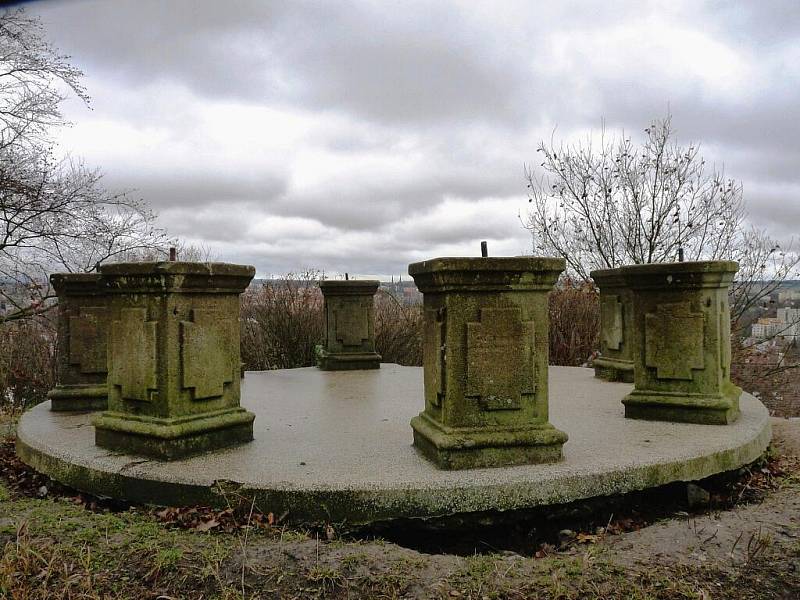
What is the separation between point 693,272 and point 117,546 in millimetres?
4625

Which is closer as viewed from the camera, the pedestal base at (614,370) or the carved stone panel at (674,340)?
the carved stone panel at (674,340)

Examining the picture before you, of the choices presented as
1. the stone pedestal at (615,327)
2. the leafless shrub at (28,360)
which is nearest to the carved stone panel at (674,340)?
the stone pedestal at (615,327)

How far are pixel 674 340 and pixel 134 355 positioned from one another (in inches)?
171

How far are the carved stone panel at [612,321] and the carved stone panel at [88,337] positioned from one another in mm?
5789

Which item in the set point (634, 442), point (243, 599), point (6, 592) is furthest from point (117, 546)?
point (634, 442)

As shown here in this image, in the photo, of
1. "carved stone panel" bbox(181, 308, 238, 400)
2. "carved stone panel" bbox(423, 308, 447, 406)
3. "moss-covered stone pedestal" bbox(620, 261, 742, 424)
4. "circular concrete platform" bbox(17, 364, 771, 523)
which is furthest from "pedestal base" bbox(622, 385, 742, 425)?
"carved stone panel" bbox(181, 308, 238, 400)

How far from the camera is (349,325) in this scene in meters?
9.66

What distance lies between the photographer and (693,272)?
16.9ft

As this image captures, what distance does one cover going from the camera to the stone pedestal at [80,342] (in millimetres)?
6129

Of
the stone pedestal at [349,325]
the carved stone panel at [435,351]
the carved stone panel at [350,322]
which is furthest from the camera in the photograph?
the carved stone panel at [350,322]

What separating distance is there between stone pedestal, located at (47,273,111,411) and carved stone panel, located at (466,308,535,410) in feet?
12.9

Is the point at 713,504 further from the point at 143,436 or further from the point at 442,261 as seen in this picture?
the point at 143,436

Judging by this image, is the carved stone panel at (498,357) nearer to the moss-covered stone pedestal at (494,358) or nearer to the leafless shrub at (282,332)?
the moss-covered stone pedestal at (494,358)

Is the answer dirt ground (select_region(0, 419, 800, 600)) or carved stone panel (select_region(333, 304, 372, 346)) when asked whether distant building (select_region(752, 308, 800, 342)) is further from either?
dirt ground (select_region(0, 419, 800, 600))
